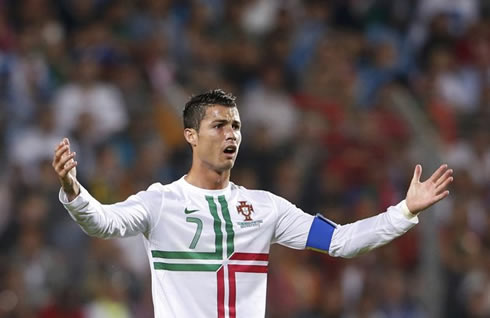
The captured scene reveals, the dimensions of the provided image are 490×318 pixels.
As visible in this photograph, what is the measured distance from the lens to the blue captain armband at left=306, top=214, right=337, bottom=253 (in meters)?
5.88

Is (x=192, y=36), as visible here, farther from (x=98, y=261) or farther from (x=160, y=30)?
(x=98, y=261)

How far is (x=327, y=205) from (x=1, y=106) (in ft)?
10.5

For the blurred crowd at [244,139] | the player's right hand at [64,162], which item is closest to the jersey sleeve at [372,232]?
the player's right hand at [64,162]

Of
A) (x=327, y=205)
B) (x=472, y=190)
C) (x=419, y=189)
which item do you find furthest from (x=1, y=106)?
(x=419, y=189)

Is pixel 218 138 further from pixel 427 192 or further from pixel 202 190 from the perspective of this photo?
pixel 427 192

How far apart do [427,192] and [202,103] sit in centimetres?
129

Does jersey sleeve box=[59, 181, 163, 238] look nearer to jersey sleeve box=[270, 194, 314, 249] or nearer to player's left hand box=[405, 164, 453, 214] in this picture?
jersey sleeve box=[270, 194, 314, 249]

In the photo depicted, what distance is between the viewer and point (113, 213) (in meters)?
5.52

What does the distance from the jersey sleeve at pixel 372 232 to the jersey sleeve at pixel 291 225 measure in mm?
186

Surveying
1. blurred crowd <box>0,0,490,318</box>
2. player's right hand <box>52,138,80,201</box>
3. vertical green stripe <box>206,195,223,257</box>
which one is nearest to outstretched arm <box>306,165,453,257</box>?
vertical green stripe <box>206,195,223,257</box>

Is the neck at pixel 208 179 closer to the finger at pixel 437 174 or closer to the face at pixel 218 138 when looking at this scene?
the face at pixel 218 138

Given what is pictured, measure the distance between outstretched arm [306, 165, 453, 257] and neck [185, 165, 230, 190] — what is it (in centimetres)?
65

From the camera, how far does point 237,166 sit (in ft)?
34.2

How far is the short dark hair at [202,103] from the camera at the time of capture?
600 centimetres
